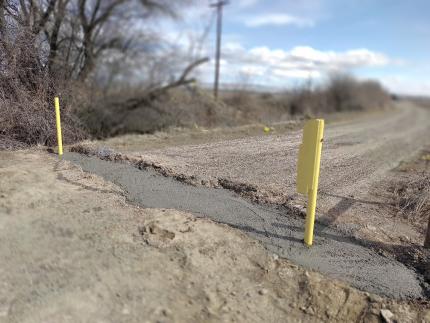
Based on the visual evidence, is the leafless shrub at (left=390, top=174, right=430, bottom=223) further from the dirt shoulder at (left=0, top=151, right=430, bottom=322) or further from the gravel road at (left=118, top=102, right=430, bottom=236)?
the dirt shoulder at (left=0, top=151, right=430, bottom=322)

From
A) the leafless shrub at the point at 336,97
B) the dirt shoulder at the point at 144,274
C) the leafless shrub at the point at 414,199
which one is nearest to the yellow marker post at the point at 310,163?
the dirt shoulder at the point at 144,274

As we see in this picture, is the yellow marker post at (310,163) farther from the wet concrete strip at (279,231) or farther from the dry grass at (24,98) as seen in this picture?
the dry grass at (24,98)

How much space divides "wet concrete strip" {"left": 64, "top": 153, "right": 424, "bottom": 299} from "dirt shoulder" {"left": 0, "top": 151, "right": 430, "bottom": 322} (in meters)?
0.21

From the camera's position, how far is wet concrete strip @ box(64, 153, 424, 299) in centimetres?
407

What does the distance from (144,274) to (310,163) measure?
1.99 m

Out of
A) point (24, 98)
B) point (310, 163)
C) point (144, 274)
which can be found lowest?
point (144, 274)

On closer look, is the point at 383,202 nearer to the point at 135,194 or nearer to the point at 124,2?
the point at 135,194

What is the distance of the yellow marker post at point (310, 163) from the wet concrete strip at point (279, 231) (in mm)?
299

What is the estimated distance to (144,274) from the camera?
3619mm

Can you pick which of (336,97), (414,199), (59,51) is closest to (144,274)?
(414,199)

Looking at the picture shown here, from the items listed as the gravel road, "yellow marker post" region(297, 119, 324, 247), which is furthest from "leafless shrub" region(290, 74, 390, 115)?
"yellow marker post" region(297, 119, 324, 247)

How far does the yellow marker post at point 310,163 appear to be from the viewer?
13.6 feet

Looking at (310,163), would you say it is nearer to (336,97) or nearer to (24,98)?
(24,98)

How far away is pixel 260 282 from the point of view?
3.76 metres
